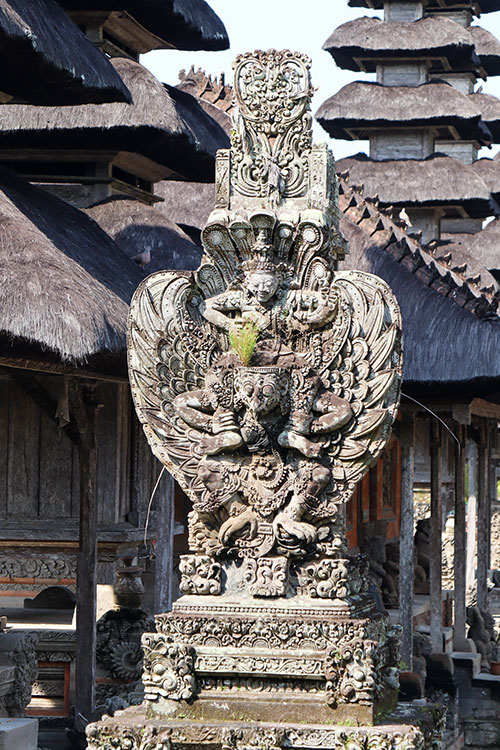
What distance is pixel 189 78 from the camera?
19.7 m

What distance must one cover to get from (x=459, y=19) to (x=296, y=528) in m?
27.9

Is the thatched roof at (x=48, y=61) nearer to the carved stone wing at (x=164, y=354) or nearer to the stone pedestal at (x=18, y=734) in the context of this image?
the carved stone wing at (x=164, y=354)

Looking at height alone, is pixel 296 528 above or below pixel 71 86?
below

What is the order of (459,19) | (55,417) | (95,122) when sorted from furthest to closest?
1. (459,19)
2. (95,122)
3. (55,417)

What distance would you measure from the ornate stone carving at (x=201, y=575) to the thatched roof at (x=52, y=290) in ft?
10.5

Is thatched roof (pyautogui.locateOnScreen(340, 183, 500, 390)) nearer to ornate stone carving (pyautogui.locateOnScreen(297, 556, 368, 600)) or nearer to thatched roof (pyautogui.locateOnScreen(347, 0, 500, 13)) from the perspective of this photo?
ornate stone carving (pyautogui.locateOnScreen(297, 556, 368, 600))

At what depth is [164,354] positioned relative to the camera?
27.0 ft

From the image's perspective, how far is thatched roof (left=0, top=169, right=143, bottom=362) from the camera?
34.9 ft

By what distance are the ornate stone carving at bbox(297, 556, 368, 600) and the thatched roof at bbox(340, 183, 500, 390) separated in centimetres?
766

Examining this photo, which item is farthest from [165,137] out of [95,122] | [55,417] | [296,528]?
[296,528]

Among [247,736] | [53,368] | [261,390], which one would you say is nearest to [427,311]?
[53,368]

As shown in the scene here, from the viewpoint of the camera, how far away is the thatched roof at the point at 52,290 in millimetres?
10625

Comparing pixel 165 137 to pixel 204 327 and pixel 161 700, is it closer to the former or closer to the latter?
pixel 204 327

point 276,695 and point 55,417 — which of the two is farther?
point 55,417
